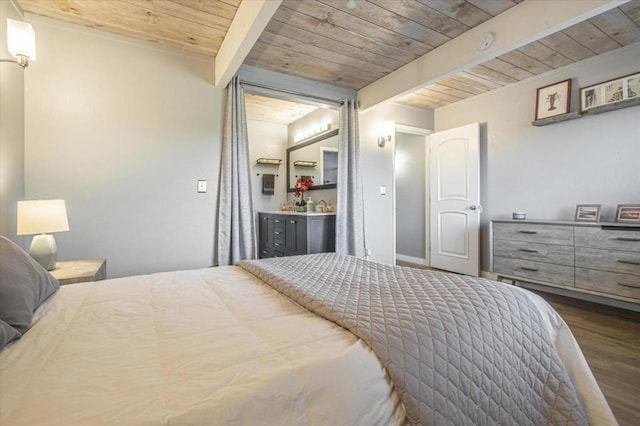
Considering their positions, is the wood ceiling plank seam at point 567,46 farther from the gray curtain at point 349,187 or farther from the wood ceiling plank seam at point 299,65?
the gray curtain at point 349,187

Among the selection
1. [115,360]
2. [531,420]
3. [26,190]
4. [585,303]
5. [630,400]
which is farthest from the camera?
[585,303]

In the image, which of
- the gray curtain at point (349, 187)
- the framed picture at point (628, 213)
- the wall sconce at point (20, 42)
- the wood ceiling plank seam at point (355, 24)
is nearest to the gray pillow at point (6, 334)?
the wall sconce at point (20, 42)

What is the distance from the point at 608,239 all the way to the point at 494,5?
2.16 meters

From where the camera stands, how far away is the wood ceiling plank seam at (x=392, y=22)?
2.18 m

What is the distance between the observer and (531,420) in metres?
0.97

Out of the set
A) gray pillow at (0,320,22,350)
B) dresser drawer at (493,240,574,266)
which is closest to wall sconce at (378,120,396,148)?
dresser drawer at (493,240,574,266)

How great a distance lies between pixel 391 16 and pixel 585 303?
10.8 feet

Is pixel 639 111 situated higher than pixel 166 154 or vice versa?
pixel 639 111

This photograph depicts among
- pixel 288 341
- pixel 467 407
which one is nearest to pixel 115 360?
pixel 288 341

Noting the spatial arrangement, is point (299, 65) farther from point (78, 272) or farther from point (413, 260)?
point (413, 260)

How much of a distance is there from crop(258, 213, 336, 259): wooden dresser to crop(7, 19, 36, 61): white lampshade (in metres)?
2.52

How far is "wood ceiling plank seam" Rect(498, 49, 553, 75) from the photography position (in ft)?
9.59

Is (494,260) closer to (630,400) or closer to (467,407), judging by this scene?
(630,400)

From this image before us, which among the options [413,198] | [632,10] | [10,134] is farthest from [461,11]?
[10,134]
